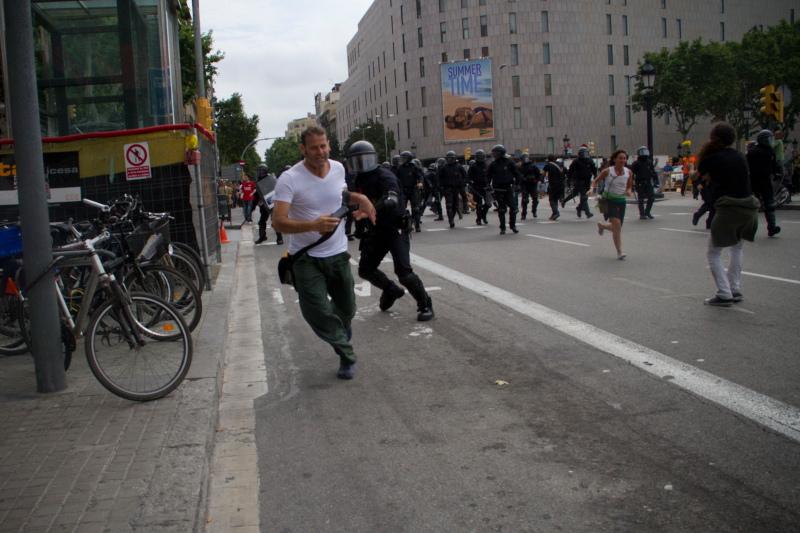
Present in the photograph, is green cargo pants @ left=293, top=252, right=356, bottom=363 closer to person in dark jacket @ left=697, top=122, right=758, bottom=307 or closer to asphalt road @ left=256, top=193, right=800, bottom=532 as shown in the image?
asphalt road @ left=256, top=193, right=800, bottom=532

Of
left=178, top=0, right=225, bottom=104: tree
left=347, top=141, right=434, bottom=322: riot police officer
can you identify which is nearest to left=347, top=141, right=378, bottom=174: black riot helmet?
left=347, top=141, right=434, bottom=322: riot police officer

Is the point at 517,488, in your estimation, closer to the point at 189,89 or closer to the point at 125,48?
the point at 125,48

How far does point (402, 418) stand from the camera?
→ 484cm

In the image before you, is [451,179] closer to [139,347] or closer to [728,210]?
[728,210]

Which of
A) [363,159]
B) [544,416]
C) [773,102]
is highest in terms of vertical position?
[773,102]

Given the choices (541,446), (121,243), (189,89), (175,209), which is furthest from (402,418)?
(189,89)

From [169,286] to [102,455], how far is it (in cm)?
300

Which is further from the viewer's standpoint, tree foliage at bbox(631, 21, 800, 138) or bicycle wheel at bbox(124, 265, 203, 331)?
tree foliage at bbox(631, 21, 800, 138)

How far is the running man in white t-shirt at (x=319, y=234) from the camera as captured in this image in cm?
558

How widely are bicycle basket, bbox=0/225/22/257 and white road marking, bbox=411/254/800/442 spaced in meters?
4.40

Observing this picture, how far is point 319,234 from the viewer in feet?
18.8

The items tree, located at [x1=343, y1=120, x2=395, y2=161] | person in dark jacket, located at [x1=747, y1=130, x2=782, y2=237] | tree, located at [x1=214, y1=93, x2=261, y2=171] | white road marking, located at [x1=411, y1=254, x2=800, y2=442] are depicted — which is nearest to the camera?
white road marking, located at [x1=411, y1=254, x2=800, y2=442]

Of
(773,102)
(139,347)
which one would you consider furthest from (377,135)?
(139,347)

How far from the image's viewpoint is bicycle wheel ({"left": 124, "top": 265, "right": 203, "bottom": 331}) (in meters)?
6.59
